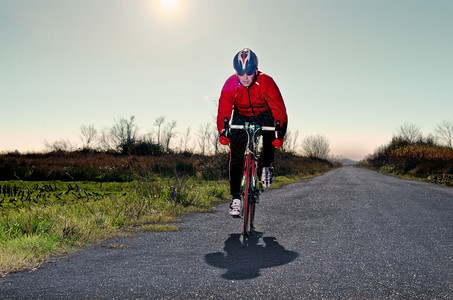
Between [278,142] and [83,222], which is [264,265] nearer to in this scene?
[278,142]

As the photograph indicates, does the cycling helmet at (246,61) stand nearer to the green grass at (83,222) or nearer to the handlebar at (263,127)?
the handlebar at (263,127)

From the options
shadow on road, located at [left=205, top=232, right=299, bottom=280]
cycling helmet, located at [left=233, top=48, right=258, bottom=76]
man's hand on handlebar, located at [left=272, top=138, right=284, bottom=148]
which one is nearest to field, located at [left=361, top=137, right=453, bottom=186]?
man's hand on handlebar, located at [left=272, top=138, right=284, bottom=148]

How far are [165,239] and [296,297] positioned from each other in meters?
2.85

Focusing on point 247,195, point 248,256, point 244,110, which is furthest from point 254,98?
point 248,256

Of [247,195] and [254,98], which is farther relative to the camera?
[254,98]

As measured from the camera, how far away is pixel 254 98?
588 centimetres

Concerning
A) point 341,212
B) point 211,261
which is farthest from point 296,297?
point 341,212

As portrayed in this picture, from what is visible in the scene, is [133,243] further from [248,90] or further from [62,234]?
[248,90]

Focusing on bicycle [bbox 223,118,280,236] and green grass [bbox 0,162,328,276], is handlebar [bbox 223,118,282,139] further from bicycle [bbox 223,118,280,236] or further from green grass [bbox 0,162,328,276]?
green grass [bbox 0,162,328,276]

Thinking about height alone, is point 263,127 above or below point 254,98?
below

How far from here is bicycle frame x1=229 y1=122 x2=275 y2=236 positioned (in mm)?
5703

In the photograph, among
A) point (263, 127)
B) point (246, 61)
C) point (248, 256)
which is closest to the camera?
point (248, 256)

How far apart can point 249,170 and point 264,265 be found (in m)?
1.87

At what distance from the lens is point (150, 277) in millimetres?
3867
